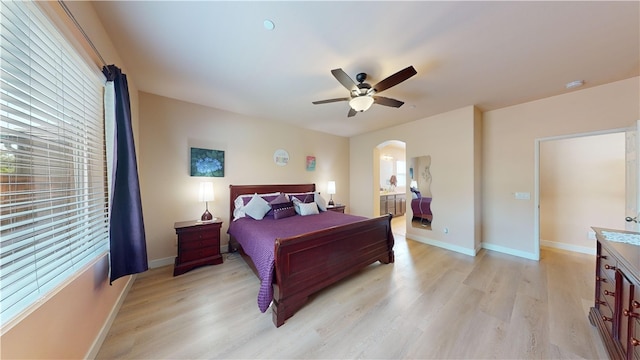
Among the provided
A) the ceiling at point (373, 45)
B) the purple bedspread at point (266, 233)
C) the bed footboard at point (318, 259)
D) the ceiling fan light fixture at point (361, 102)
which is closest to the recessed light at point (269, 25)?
the ceiling at point (373, 45)

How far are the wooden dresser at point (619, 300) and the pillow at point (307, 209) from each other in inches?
127

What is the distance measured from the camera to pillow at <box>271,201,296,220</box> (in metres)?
3.42

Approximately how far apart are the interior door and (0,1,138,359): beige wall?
4.89 metres

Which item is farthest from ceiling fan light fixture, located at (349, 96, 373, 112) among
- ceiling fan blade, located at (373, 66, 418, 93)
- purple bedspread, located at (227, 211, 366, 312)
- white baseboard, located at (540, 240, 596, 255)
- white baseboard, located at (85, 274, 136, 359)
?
white baseboard, located at (540, 240, 596, 255)

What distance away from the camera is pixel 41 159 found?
1147 mm

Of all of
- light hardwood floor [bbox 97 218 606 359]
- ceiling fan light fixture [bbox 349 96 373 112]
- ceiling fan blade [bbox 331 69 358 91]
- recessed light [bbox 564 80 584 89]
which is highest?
recessed light [bbox 564 80 584 89]

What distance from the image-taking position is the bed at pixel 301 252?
76.9 inches

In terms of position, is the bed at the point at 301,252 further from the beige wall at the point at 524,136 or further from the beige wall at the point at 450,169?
the beige wall at the point at 524,136

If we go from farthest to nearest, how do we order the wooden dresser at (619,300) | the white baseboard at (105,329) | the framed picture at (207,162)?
the framed picture at (207,162)
the white baseboard at (105,329)
the wooden dresser at (619,300)

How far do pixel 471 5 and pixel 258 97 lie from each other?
2.57m

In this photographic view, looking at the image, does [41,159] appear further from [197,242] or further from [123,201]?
[197,242]

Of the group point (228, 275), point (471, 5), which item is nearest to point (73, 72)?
point (228, 275)

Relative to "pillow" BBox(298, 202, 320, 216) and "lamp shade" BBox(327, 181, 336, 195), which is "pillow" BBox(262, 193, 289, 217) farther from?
"lamp shade" BBox(327, 181, 336, 195)

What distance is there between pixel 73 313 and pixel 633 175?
213 inches
